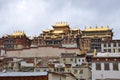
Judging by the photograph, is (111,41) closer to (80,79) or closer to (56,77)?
(80,79)

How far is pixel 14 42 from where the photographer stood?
79.8 meters

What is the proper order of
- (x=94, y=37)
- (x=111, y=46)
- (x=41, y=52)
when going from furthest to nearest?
1. (x=94, y=37)
2. (x=41, y=52)
3. (x=111, y=46)

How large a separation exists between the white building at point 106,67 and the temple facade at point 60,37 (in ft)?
116

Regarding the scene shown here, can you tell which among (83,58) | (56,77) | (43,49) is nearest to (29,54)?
(43,49)

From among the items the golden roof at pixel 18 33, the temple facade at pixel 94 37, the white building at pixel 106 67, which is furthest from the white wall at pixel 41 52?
the white building at pixel 106 67

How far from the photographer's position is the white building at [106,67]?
3908 centimetres

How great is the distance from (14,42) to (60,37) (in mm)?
12954

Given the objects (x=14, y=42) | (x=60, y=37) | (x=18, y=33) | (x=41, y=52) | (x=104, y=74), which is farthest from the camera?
(x=18, y=33)

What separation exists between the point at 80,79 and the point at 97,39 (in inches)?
1055

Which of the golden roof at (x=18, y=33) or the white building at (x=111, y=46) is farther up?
the golden roof at (x=18, y=33)

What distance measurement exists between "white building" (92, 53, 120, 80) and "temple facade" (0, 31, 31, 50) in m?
42.1

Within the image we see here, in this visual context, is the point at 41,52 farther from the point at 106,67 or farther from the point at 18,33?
the point at 106,67

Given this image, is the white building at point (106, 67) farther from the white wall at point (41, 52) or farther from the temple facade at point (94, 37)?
the temple facade at point (94, 37)

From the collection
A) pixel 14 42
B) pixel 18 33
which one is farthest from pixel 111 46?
pixel 18 33
